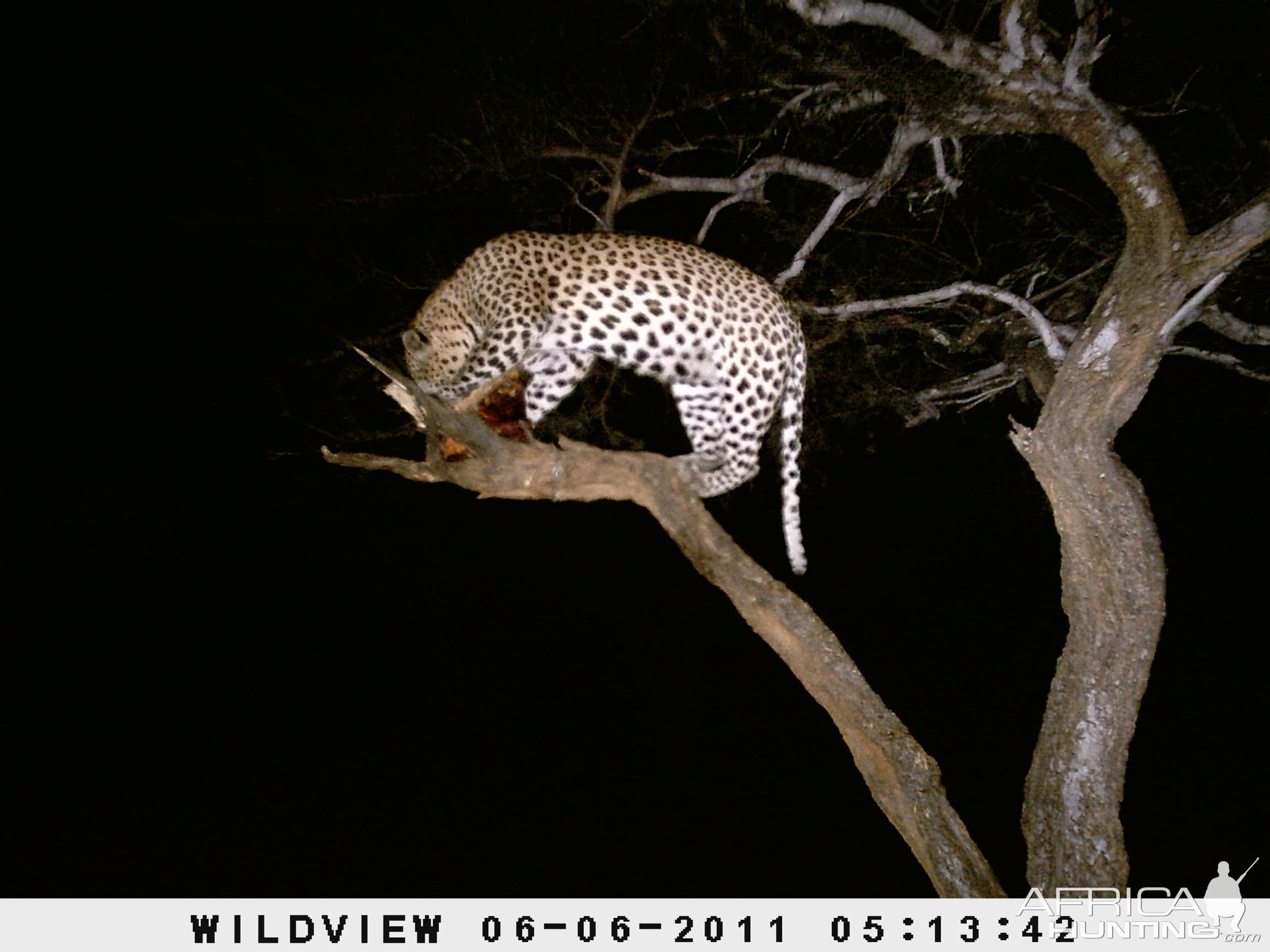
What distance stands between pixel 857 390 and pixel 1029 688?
14.2ft

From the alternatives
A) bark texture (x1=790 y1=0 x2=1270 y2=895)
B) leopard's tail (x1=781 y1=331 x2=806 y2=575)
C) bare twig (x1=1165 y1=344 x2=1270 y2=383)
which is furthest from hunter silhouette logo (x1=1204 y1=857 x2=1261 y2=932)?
bare twig (x1=1165 y1=344 x2=1270 y2=383)

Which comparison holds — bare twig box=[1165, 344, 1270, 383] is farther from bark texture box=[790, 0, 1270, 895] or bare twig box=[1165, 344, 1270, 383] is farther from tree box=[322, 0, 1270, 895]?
bark texture box=[790, 0, 1270, 895]

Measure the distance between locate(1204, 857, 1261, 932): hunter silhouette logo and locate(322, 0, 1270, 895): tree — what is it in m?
0.32

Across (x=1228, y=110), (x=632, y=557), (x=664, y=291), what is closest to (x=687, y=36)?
(x=664, y=291)

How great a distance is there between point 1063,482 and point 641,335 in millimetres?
1828

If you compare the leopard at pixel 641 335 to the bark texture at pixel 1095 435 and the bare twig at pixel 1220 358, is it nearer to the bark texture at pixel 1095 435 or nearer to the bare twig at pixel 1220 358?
the bark texture at pixel 1095 435

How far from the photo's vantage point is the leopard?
166 inches

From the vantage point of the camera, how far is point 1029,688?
9.16m

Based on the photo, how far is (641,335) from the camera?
421cm
